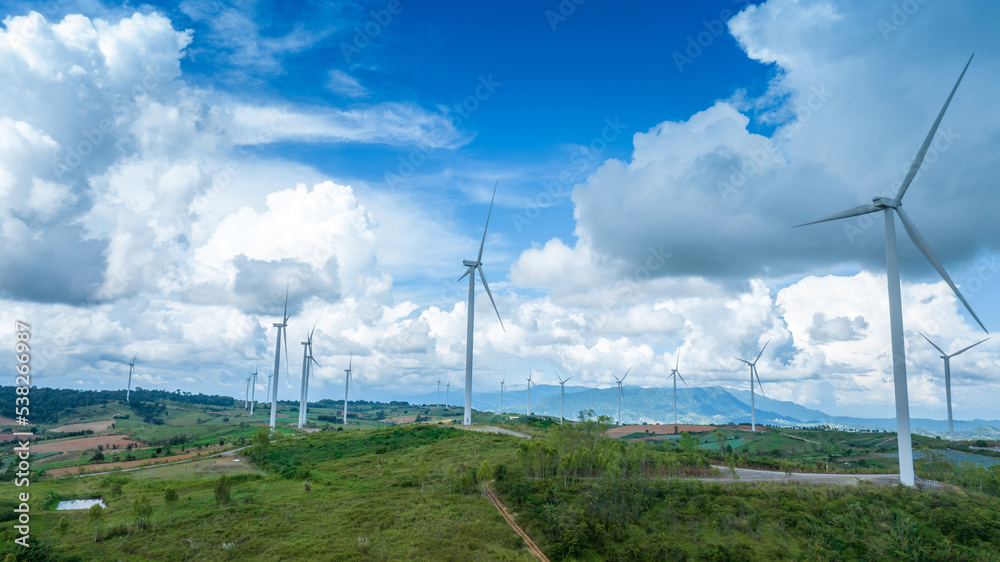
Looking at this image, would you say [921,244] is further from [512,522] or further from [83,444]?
[83,444]

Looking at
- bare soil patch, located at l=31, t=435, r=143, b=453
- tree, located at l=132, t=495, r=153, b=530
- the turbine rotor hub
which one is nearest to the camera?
tree, located at l=132, t=495, r=153, b=530

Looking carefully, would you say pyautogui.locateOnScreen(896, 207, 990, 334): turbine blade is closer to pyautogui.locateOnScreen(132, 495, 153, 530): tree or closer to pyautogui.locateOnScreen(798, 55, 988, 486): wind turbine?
pyautogui.locateOnScreen(798, 55, 988, 486): wind turbine

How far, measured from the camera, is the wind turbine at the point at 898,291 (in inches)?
2443

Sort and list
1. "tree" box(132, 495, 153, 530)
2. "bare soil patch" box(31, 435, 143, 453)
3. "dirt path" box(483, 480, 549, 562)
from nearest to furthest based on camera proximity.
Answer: "dirt path" box(483, 480, 549, 562) → "tree" box(132, 495, 153, 530) → "bare soil patch" box(31, 435, 143, 453)

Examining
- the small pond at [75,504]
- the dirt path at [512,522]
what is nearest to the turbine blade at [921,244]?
the dirt path at [512,522]

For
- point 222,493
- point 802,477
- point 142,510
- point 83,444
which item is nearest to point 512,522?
point 222,493

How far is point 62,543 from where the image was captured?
180 ft

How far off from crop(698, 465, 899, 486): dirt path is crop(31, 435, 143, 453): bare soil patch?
162 m

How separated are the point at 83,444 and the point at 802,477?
184369mm

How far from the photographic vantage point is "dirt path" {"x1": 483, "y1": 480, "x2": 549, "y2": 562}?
52906mm

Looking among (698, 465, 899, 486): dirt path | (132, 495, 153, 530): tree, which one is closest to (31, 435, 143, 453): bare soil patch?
(132, 495, 153, 530): tree

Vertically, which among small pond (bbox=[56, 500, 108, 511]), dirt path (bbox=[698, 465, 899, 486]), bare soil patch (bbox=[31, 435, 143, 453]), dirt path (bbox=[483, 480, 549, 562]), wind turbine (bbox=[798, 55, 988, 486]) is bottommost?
bare soil patch (bbox=[31, 435, 143, 453])

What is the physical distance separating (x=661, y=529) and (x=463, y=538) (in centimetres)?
2183

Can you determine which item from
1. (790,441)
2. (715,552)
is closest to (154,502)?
(715,552)
